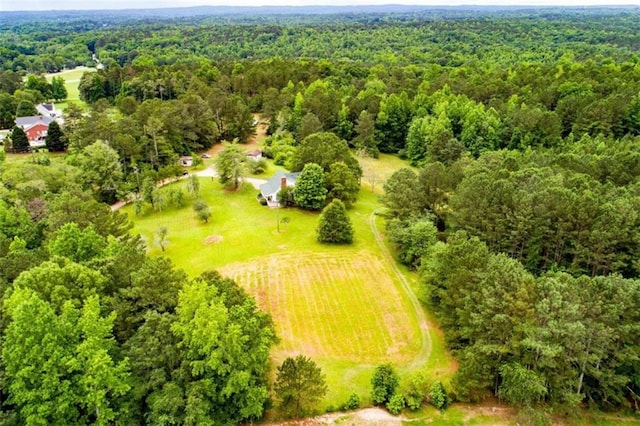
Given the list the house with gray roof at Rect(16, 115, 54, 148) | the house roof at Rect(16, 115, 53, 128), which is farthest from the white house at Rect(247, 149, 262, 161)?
the house roof at Rect(16, 115, 53, 128)

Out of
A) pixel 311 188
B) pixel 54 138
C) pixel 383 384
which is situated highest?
pixel 311 188

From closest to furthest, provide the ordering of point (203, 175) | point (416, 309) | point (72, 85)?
point (416, 309), point (203, 175), point (72, 85)

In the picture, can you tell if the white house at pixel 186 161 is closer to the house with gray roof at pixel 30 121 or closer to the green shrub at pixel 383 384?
the house with gray roof at pixel 30 121

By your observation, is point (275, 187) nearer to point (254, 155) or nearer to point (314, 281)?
point (254, 155)

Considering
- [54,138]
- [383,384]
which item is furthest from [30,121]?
[383,384]

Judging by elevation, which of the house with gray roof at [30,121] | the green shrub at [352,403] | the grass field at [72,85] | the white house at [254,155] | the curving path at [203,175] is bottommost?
the grass field at [72,85]

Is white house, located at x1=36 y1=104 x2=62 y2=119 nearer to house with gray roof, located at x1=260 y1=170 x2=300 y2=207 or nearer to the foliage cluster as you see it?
house with gray roof, located at x1=260 y1=170 x2=300 y2=207

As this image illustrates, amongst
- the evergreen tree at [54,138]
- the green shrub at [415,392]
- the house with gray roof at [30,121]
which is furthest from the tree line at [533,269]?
the house with gray roof at [30,121]
